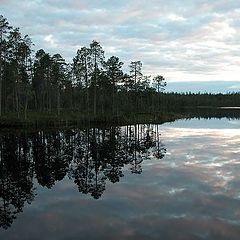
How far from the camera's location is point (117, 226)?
463 inches

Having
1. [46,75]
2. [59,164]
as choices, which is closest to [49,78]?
[46,75]

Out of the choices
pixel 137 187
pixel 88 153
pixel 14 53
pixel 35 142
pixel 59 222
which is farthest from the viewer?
pixel 14 53

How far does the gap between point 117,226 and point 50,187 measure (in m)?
6.84

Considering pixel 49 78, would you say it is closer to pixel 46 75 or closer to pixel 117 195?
pixel 46 75

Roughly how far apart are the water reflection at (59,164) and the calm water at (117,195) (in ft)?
0.16

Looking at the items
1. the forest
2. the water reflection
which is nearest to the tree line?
the forest

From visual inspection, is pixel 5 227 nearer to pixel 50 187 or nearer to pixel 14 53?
pixel 50 187

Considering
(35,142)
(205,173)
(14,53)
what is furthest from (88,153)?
(14,53)

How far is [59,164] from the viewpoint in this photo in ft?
76.8

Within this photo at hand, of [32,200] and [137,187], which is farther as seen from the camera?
[137,187]

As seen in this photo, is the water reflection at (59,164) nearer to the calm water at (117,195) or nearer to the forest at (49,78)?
the calm water at (117,195)

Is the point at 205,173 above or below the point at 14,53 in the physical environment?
below

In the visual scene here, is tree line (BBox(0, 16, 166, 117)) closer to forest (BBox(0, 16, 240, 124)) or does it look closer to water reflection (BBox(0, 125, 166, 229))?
forest (BBox(0, 16, 240, 124))

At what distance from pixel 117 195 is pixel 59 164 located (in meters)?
8.41
